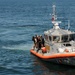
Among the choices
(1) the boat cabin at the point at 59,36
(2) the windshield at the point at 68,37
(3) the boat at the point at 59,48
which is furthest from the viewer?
(2) the windshield at the point at 68,37

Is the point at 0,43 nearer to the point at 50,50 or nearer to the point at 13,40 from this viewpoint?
the point at 13,40

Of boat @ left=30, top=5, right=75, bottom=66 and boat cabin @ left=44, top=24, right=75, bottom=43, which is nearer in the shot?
boat @ left=30, top=5, right=75, bottom=66

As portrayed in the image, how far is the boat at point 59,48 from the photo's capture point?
38406mm

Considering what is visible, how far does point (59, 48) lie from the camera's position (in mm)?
39250

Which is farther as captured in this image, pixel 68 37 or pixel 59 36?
pixel 68 37

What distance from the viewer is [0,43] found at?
52.0 m

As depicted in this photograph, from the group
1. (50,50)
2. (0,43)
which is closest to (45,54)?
(50,50)

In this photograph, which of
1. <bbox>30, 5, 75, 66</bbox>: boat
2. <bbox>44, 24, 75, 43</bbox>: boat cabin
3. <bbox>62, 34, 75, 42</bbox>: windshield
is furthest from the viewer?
<bbox>62, 34, 75, 42</bbox>: windshield

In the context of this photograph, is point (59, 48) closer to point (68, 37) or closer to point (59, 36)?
point (59, 36)

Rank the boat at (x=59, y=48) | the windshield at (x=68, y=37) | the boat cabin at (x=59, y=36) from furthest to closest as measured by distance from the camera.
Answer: the windshield at (x=68, y=37) → the boat cabin at (x=59, y=36) → the boat at (x=59, y=48)

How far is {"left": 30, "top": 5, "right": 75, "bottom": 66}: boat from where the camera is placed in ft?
126

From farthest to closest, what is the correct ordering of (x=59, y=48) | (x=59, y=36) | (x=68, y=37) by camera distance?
(x=68, y=37) < (x=59, y=36) < (x=59, y=48)

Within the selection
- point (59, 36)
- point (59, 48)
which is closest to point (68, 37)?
point (59, 36)

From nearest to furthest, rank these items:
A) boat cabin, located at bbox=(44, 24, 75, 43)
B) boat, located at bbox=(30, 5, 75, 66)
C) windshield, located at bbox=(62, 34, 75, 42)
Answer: boat, located at bbox=(30, 5, 75, 66), boat cabin, located at bbox=(44, 24, 75, 43), windshield, located at bbox=(62, 34, 75, 42)
